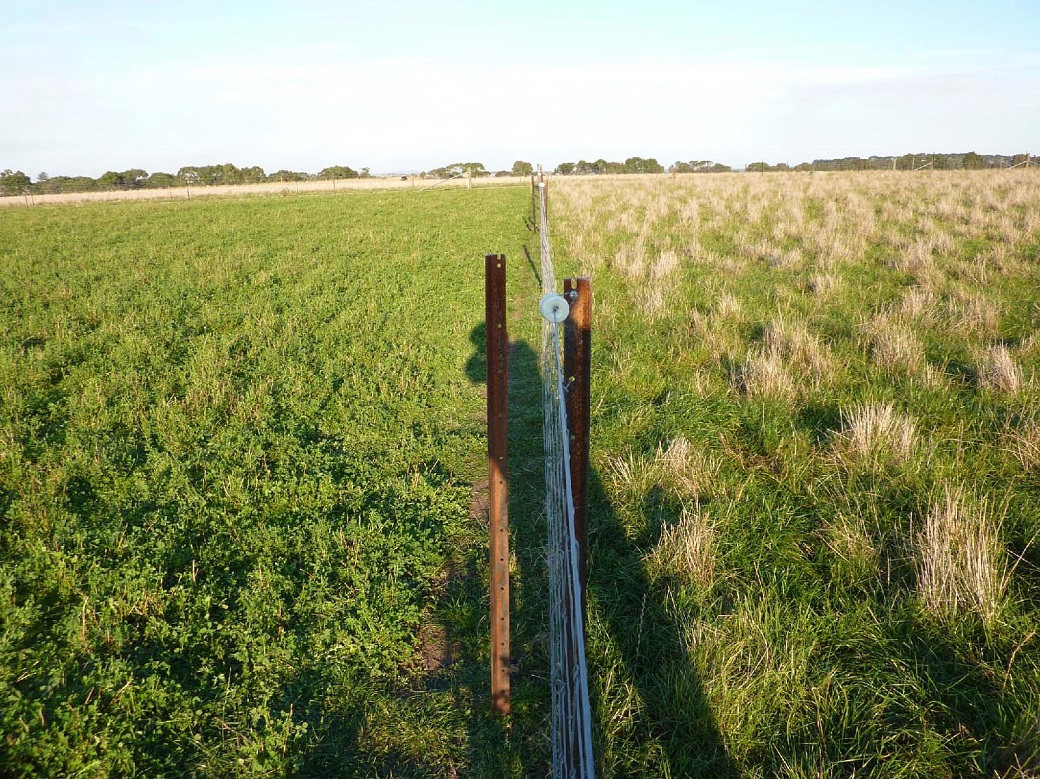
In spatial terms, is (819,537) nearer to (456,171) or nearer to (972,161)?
(972,161)

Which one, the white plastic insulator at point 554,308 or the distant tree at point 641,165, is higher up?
the distant tree at point 641,165

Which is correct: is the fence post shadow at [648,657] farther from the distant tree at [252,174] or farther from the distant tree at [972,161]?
the distant tree at [252,174]

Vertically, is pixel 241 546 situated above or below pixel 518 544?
above

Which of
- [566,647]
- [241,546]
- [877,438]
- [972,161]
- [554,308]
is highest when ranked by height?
[972,161]

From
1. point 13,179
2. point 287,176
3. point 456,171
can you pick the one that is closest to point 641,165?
point 456,171

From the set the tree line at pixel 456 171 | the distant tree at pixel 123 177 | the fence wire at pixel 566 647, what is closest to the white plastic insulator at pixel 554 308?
the fence wire at pixel 566 647

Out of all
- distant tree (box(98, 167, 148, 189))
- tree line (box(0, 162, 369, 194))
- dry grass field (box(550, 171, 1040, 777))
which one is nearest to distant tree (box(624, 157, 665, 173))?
tree line (box(0, 162, 369, 194))

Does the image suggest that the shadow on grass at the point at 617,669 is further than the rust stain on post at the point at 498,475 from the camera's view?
Yes

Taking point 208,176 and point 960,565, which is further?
point 208,176

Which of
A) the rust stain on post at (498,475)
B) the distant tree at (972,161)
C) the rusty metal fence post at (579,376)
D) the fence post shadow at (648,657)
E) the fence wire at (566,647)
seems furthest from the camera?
the distant tree at (972,161)

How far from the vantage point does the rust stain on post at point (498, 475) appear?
243 centimetres

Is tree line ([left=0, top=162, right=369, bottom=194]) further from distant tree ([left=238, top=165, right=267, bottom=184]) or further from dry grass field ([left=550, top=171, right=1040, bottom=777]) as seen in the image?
dry grass field ([left=550, top=171, right=1040, bottom=777])

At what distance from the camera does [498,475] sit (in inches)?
103

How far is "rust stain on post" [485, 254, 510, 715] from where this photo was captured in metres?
2.43
